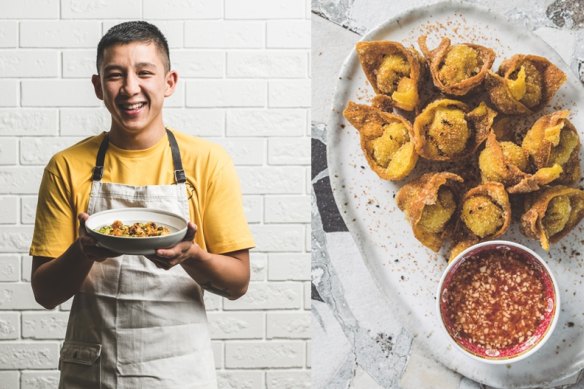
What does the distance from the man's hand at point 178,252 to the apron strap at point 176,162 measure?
0.79 feet

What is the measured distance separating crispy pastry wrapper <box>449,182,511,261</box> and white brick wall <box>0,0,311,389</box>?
0.78m

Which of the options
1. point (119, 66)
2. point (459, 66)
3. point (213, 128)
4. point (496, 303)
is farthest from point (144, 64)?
point (496, 303)

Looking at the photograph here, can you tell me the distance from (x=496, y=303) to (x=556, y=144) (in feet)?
1.10

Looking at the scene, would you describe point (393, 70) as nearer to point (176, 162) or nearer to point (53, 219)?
point (176, 162)

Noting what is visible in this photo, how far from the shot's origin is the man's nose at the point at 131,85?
161 centimetres

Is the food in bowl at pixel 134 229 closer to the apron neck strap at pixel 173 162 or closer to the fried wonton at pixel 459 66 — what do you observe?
the apron neck strap at pixel 173 162

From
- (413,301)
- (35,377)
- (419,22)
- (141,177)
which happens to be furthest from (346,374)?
(35,377)

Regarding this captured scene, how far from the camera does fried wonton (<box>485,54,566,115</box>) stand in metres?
1.41

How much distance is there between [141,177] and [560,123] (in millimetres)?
950

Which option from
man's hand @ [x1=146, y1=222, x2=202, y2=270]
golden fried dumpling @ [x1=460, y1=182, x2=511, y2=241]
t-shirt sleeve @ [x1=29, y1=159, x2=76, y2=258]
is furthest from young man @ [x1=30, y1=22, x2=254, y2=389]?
golden fried dumpling @ [x1=460, y1=182, x2=511, y2=241]

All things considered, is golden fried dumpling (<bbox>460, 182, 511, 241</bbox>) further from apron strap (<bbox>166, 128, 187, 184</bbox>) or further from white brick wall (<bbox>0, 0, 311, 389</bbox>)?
white brick wall (<bbox>0, 0, 311, 389</bbox>)

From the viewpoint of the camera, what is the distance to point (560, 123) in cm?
139

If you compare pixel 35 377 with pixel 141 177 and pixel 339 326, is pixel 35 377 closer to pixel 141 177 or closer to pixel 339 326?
pixel 141 177

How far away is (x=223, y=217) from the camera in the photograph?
5.49ft
